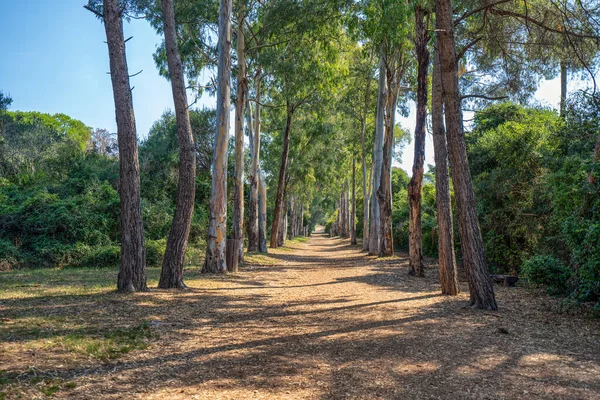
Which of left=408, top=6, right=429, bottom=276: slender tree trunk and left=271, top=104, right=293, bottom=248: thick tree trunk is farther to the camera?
left=271, top=104, right=293, bottom=248: thick tree trunk

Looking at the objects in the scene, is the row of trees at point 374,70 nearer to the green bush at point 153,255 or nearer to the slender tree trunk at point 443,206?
the slender tree trunk at point 443,206

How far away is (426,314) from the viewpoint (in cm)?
816

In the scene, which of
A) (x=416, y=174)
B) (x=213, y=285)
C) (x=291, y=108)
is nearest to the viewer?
(x=213, y=285)

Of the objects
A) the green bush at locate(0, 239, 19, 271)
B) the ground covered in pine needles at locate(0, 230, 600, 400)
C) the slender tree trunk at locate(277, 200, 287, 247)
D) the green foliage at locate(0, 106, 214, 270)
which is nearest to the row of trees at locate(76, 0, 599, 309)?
the ground covered in pine needles at locate(0, 230, 600, 400)

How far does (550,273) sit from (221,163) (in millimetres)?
8579

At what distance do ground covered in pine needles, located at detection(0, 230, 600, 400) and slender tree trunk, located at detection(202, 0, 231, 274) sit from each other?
3.51 meters

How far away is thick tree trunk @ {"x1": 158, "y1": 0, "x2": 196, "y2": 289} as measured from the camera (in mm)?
10227

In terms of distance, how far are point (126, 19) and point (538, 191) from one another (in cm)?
1178

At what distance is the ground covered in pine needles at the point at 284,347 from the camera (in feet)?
14.4

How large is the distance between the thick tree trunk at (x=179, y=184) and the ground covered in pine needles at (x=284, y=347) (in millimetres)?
731

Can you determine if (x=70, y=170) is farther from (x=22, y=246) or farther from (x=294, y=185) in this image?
(x=294, y=185)

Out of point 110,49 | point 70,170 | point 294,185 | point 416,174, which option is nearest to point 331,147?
point 294,185

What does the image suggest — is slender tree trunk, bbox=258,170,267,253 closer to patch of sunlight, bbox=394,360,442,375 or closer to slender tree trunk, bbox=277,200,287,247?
slender tree trunk, bbox=277,200,287,247

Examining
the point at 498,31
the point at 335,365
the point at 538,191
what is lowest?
Answer: the point at 335,365
